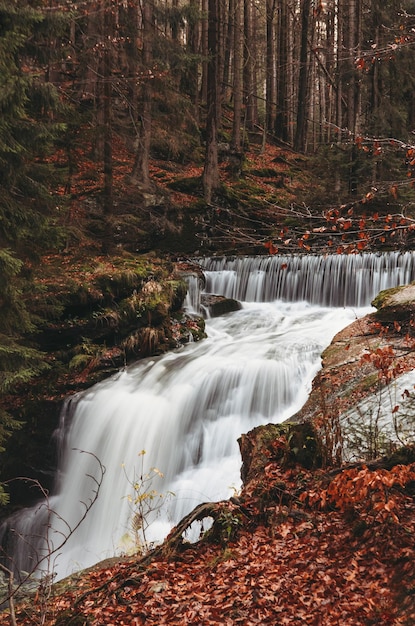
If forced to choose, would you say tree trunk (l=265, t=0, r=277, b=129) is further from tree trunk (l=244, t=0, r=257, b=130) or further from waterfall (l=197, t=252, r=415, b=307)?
waterfall (l=197, t=252, r=415, b=307)

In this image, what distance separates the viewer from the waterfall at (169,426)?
7613 mm

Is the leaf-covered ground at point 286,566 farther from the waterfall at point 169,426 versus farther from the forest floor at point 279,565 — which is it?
the waterfall at point 169,426

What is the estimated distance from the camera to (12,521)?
845cm

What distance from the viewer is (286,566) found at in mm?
3787

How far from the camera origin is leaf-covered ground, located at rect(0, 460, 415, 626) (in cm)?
329

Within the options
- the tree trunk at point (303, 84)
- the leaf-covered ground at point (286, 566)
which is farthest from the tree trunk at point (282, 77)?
the leaf-covered ground at point (286, 566)

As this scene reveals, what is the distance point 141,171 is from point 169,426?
9817 millimetres

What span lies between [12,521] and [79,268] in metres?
5.72

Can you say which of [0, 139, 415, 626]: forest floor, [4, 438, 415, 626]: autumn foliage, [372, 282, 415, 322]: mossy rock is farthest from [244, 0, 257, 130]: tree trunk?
[4, 438, 415, 626]: autumn foliage

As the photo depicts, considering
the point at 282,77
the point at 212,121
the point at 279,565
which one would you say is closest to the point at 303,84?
the point at 282,77

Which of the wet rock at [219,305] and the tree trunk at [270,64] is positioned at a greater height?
the tree trunk at [270,64]

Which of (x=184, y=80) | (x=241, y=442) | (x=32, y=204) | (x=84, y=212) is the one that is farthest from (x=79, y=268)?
(x=184, y=80)

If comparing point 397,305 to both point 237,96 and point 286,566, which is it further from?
point 237,96

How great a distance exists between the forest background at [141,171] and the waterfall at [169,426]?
97cm
